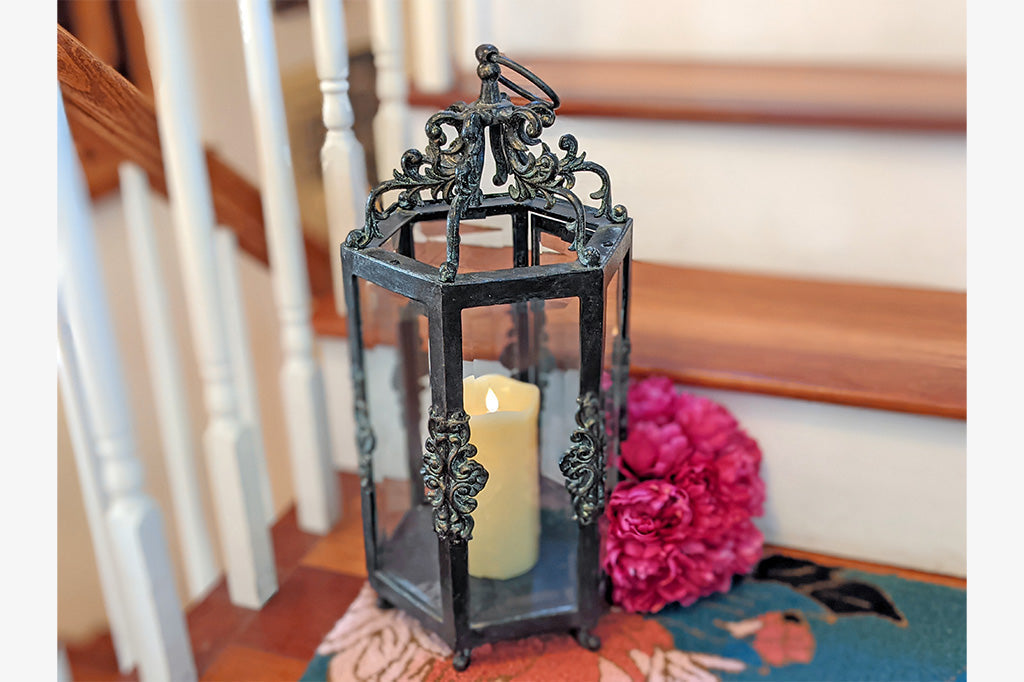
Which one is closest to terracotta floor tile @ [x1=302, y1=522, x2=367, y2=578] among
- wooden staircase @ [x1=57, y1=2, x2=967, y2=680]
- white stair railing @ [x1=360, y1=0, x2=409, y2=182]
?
wooden staircase @ [x1=57, y1=2, x2=967, y2=680]

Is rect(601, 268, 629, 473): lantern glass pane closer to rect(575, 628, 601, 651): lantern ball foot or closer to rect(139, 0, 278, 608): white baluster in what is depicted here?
rect(575, 628, 601, 651): lantern ball foot

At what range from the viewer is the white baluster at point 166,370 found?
1.18 m

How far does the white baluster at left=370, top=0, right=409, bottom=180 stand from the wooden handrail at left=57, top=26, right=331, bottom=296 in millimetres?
185

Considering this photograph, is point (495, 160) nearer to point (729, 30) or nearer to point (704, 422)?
point (704, 422)

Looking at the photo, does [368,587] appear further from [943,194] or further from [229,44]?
[229,44]

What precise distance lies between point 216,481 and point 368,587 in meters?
0.21

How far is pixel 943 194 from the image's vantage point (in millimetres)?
1026

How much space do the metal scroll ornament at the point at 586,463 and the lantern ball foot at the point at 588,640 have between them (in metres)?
0.15

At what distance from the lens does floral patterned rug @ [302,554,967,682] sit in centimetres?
80

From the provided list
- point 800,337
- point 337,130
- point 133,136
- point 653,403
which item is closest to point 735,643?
point 653,403

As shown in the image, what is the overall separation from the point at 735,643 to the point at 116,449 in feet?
2.12

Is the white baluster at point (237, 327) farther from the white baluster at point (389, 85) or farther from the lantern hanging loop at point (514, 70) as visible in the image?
the lantern hanging loop at point (514, 70)

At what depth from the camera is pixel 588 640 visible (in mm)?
811
